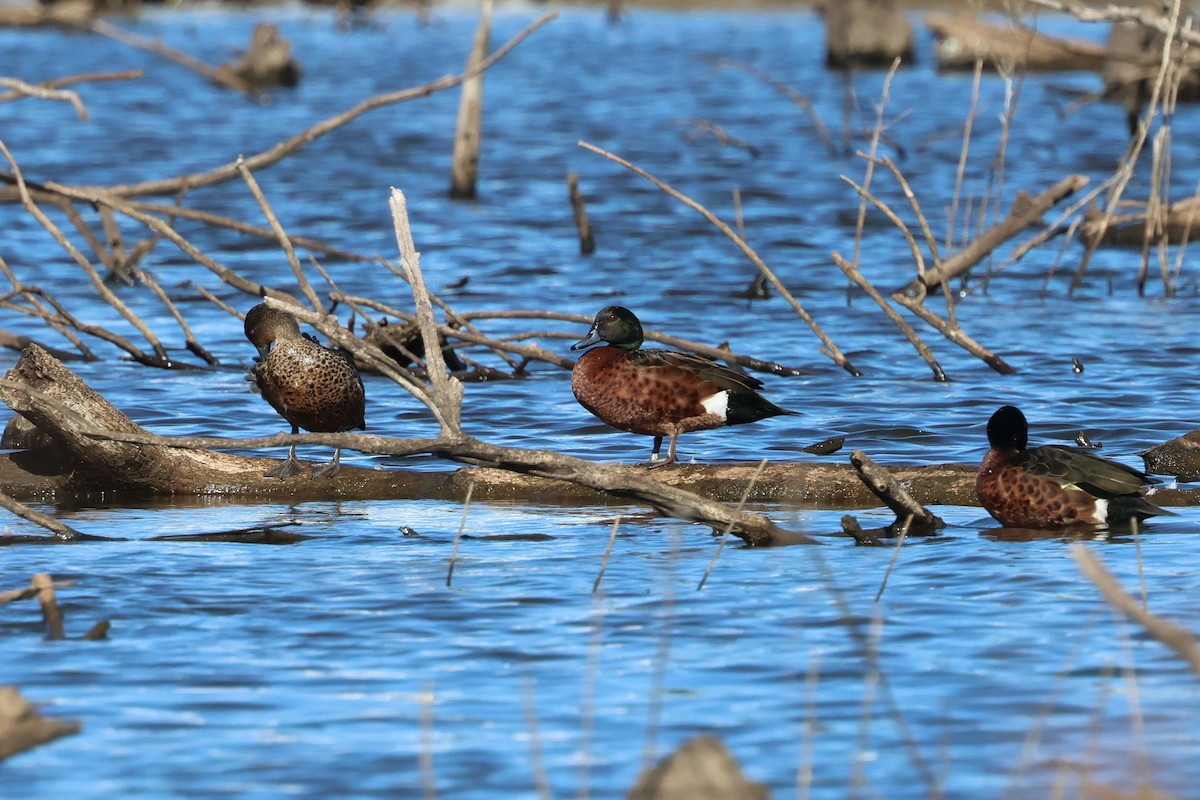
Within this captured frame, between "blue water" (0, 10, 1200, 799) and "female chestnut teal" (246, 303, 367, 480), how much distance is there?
0.49m

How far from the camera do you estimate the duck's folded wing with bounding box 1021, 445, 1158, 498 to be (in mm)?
6629

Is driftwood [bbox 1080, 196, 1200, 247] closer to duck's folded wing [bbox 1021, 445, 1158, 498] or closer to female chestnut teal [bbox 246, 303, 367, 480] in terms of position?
duck's folded wing [bbox 1021, 445, 1158, 498]

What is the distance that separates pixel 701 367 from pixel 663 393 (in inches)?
10.3

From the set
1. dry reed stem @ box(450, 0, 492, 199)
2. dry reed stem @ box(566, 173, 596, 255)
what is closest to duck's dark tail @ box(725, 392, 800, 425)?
dry reed stem @ box(566, 173, 596, 255)

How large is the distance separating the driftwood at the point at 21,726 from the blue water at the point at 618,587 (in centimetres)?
11

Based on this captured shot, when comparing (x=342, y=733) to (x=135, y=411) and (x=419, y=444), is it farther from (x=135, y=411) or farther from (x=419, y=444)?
(x=135, y=411)

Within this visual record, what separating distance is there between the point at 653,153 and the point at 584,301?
1137cm

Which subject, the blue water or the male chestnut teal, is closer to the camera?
the blue water

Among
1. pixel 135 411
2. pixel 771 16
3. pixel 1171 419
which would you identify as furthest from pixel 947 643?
pixel 771 16

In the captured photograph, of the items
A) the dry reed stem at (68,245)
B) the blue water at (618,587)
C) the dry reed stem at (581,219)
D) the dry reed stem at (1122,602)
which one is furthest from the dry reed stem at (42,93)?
the dry reed stem at (581,219)

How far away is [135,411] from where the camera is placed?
9.52m

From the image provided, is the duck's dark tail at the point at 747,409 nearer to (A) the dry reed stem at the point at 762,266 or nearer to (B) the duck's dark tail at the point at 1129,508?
(A) the dry reed stem at the point at 762,266

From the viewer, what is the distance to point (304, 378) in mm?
7594

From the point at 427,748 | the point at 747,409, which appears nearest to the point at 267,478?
the point at 747,409
